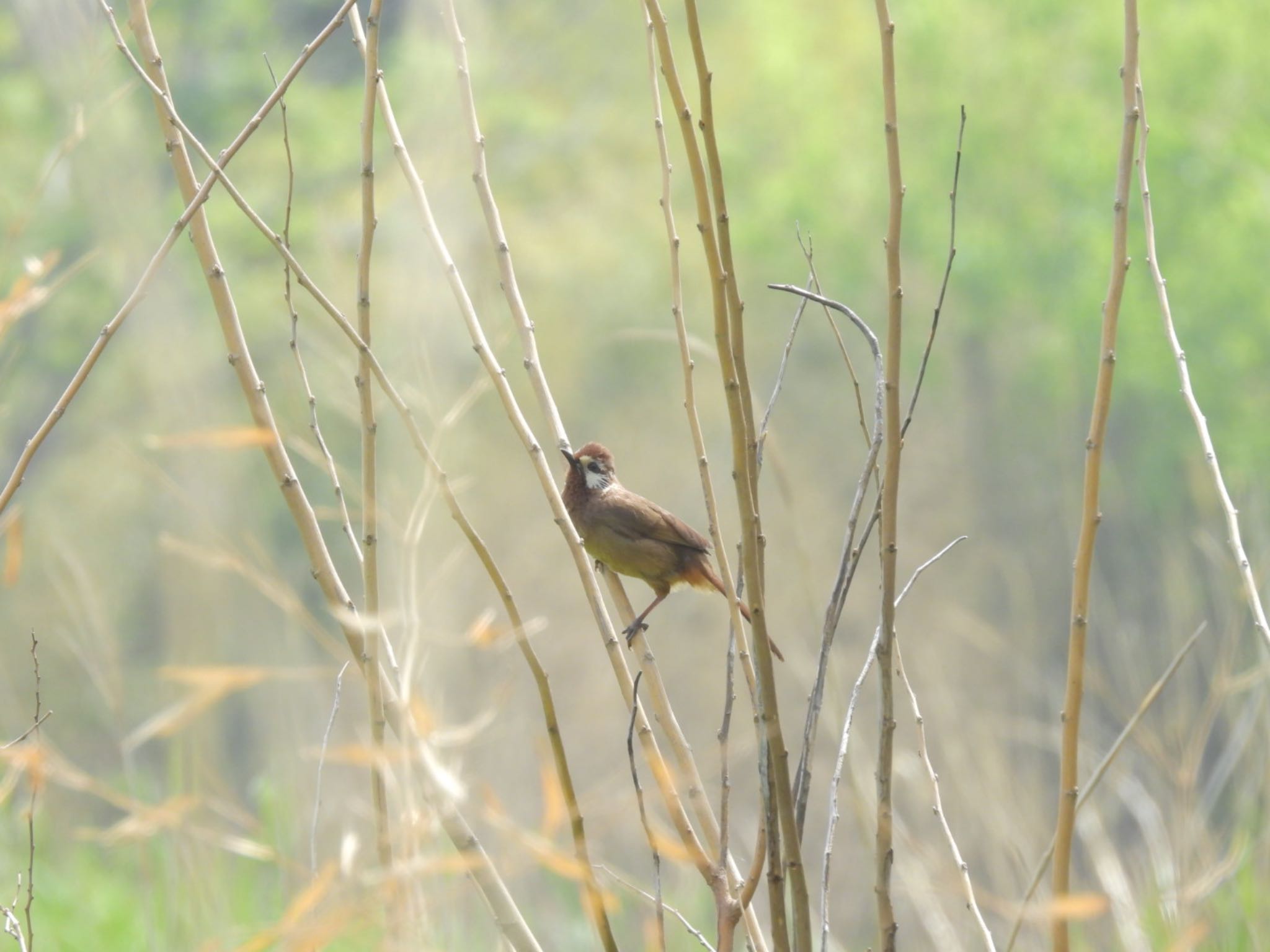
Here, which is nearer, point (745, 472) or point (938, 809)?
point (745, 472)

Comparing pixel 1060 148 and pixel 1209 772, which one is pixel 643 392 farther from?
pixel 1209 772

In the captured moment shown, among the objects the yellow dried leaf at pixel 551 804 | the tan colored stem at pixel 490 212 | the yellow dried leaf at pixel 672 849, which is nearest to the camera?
the yellow dried leaf at pixel 551 804

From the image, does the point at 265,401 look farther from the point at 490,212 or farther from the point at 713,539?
the point at 713,539

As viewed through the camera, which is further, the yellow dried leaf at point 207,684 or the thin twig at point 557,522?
the thin twig at point 557,522

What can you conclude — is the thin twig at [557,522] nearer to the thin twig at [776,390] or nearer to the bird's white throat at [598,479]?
the thin twig at [776,390]

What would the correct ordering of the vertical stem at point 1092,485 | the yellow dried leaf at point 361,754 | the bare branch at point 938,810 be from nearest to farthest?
the yellow dried leaf at point 361,754, the vertical stem at point 1092,485, the bare branch at point 938,810

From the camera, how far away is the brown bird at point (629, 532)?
14.1 feet

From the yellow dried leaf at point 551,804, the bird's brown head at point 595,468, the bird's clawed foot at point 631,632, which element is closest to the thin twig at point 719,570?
the bird's clawed foot at point 631,632

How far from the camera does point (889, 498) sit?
158 cm

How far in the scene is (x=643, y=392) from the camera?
17719mm

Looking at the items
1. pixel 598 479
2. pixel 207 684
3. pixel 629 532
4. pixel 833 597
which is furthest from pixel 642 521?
pixel 207 684

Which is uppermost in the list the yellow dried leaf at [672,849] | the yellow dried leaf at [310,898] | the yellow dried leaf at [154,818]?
the yellow dried leaf at [672,849]

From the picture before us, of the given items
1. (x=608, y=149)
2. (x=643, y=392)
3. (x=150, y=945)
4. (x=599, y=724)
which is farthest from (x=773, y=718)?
(x=608, y=149)

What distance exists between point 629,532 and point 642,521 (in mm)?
54
